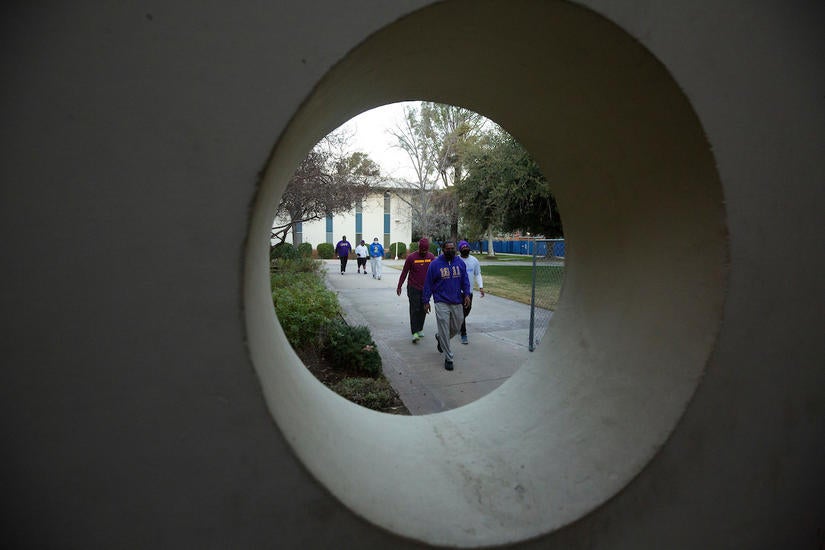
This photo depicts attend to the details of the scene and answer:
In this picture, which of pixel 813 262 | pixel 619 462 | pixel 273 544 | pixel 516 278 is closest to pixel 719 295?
pixel 813 262

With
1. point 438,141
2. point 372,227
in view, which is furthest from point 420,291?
point 372,227

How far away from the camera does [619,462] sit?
1.84m

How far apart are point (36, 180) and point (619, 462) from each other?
2.40m

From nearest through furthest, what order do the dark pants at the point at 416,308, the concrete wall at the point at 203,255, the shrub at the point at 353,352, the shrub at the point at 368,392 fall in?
1. the concrete wall at the point at 203,255
2. the shrub at the point at 368,392
3. the shrub at the point at 353,352
4. the dark pants at the point at 416,308

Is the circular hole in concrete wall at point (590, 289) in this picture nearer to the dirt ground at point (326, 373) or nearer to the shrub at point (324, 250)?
the dirt ground at point (326, 373)

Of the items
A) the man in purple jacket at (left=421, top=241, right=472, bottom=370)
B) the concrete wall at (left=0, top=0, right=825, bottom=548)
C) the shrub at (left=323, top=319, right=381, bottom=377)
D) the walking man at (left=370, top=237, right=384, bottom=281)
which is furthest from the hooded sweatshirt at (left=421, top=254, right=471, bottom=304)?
the walking man at (left=370, top=237, right=384, bottom=281)

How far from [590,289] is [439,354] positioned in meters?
4.75

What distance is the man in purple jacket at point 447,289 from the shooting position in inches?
251

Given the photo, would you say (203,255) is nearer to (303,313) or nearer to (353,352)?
(353,352)

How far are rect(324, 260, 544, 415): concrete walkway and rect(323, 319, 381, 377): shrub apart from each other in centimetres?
34

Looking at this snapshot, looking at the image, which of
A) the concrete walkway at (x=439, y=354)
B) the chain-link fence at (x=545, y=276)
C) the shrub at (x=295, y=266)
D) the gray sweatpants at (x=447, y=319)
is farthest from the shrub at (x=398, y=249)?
the gray sweatpants at (x=447, y=319)

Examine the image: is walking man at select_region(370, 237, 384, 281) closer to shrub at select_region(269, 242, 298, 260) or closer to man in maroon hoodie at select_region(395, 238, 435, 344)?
shrub at select_region(269, 242, 298, 260)

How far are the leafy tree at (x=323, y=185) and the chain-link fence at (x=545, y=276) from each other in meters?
7.04

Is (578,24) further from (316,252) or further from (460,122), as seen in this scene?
(316,252)
